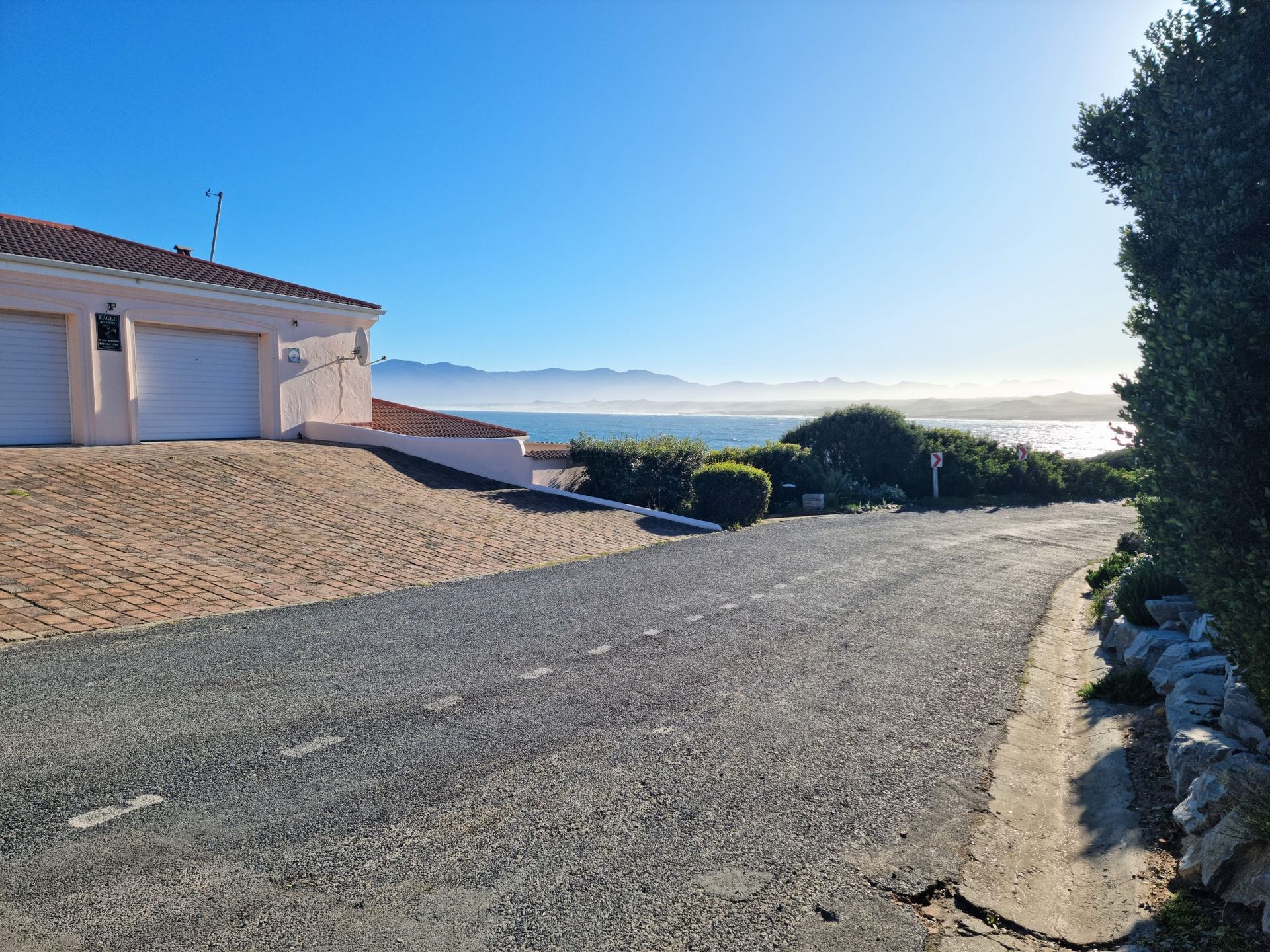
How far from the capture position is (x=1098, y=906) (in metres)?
3.33

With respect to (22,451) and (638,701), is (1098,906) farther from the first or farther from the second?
(22,451)

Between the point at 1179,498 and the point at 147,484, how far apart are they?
42.9 ft

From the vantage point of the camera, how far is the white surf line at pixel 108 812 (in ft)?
11.8

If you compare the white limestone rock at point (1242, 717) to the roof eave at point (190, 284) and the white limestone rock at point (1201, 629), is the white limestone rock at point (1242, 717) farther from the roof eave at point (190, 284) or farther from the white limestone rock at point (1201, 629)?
the roof eave at point (190, 284)

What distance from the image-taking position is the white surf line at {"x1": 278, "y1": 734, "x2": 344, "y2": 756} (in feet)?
14.6

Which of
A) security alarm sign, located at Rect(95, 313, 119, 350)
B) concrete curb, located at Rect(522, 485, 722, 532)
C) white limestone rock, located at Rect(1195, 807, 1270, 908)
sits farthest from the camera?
concrete curb, located at Rect(522, 485, 722, 532)

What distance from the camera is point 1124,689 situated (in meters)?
5.84

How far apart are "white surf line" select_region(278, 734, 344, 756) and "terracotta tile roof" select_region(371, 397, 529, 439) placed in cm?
1665

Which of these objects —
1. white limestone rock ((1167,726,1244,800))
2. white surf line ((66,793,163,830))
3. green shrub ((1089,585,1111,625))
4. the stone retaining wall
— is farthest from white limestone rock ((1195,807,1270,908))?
green shrub ((1089,585,1111,625))

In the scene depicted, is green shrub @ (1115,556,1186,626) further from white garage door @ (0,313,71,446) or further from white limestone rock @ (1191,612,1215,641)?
white garage door @ (0,313,71,446)

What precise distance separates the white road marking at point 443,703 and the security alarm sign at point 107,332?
572 inches

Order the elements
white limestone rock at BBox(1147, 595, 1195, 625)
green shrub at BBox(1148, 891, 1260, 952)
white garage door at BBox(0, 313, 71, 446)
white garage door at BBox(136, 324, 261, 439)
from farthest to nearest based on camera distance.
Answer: white garage door at BBox(136, 324, 261, 439) < white garage door at BBox(0, 313, 71, 446) < white limestone rock at BBox(1147, 595, 1195, 625) < green shrub at BBox(1148, 891, 1260, 952)

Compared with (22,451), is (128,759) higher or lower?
lower

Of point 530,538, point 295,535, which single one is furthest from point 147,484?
point 530,538
